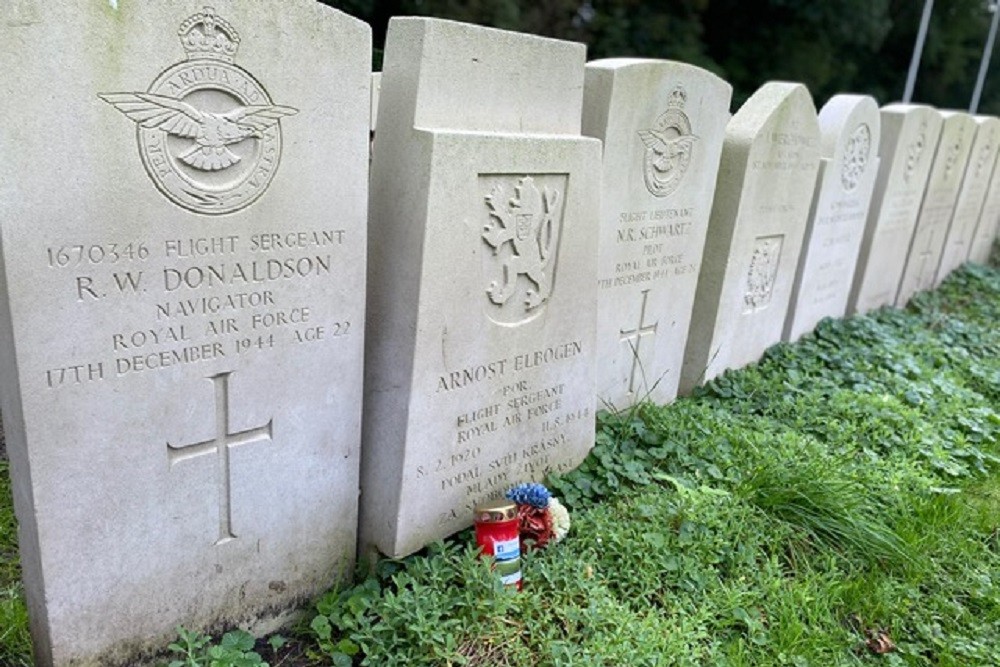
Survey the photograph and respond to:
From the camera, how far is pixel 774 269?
4797 millimetres

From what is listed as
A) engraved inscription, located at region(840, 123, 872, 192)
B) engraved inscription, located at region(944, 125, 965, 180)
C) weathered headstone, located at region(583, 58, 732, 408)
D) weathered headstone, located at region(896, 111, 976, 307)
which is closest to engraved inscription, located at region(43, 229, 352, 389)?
weathered headstone, located at region(583, 58, 732, 408)

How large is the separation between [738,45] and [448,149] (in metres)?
14.1

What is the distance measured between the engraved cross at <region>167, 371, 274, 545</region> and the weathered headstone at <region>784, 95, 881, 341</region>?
3.89 meters

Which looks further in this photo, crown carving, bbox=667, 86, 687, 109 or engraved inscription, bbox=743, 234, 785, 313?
engraved inscription, bbox=743, 234, 785, 313

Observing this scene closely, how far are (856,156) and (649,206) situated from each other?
2.34 metres

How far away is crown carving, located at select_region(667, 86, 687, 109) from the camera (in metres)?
3.54

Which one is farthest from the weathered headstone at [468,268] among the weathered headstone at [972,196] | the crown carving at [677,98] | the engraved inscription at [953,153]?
the weathered headstone at [972,196]

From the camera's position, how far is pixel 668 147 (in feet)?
11.9

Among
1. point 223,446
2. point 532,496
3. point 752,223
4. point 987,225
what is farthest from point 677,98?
point 987,225

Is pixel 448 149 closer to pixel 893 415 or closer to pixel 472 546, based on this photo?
pixel 472 546

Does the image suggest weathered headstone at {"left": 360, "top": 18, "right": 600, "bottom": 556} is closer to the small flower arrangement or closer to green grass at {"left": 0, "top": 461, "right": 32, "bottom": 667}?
the small flower arrangement

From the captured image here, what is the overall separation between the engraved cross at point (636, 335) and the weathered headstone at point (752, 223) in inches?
22.2

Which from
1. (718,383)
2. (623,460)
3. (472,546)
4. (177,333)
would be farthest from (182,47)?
(718,383)

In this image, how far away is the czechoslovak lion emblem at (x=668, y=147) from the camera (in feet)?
11.6
